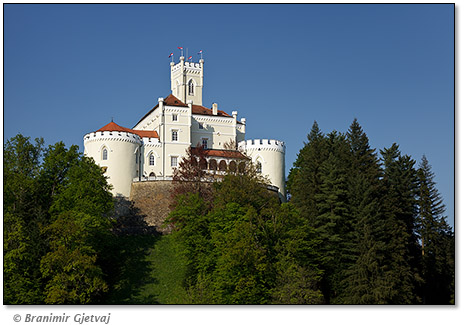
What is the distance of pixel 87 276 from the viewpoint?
44.8m

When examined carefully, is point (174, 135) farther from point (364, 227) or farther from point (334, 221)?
point (364, 227)

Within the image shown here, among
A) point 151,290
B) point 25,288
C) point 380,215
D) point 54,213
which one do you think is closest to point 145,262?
point 151,290

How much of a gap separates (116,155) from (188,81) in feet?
52.5

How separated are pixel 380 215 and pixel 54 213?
21807 mm

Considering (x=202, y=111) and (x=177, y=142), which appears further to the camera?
(x=202, y=111)

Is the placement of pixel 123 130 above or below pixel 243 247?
above

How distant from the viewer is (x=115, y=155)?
59625 mm

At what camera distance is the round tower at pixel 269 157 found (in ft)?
216

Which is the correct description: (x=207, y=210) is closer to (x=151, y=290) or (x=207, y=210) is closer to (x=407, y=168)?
(x=151, y=290)

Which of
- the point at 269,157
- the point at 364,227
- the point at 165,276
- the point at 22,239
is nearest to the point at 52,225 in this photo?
the point at 22,239

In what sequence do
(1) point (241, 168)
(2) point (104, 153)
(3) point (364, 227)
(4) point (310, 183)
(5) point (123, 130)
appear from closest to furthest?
(3) point (364, 227) < (4) point (310, 183) < (1) point (241, 168) < (2) point (104, 153) < (5) point (123, 130)

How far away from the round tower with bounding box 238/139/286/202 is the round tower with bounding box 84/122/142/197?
37.1 ft

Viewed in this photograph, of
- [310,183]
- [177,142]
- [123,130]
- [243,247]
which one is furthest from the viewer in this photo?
[177,142]

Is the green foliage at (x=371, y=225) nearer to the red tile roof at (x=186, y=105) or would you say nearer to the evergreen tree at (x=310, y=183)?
the evergreen tree at (x=310, y=183)
